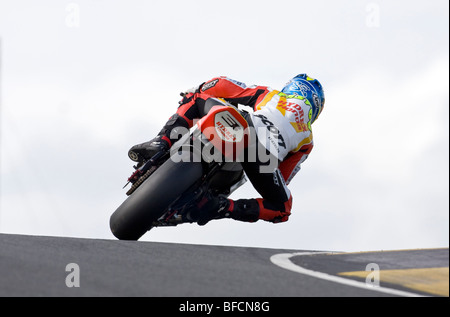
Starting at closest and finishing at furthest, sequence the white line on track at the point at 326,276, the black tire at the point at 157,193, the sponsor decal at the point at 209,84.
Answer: the white line on track at the point at 326,276, the black tire at the point at 157,193, the sponsor decal at the point at 209,84

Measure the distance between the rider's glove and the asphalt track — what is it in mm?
1006

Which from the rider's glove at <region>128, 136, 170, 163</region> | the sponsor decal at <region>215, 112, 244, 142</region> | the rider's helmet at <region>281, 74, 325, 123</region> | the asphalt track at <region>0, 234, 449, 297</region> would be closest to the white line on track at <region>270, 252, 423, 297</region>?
the asphalt track at <region>0, 234, 449, 297</region>

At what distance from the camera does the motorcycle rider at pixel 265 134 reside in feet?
21.8

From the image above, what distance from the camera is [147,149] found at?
22.0 ft

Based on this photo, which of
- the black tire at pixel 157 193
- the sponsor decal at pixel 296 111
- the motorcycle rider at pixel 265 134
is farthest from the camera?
the sponsor decal at pixel 296 111

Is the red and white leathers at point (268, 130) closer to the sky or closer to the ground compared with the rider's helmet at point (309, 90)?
closer to the ground

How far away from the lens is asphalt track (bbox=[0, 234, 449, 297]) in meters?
4.23

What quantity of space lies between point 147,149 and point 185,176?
2.52 ft

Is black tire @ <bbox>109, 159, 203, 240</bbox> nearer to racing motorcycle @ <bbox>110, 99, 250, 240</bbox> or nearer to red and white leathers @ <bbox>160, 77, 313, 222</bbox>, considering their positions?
racing motorcycle @ <bbox>110, 99, 250, 240</bbox>
